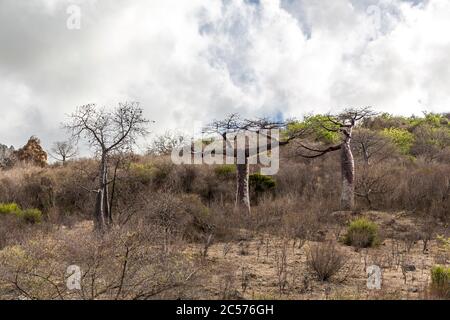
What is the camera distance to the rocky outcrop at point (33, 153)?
25469 millimetres

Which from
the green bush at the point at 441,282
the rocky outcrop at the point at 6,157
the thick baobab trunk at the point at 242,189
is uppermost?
the rocky outcrop at the point at 6,157

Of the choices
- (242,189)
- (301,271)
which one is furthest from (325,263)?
(242,189)

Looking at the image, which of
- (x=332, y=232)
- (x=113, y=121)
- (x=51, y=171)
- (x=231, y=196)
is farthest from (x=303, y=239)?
(x=51, y=171)

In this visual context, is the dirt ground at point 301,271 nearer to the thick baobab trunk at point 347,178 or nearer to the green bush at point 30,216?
the thick baobab trunk at point 347,178

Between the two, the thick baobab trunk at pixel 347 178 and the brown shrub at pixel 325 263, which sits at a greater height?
the thick baobab trunk at pixel 347 178

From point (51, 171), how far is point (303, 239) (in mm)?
13249

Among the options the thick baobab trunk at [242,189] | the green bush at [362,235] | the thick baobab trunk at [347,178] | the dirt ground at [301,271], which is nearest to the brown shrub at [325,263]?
the dirt ground at [301,271]

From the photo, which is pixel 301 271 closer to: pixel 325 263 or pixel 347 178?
pixel 325 263

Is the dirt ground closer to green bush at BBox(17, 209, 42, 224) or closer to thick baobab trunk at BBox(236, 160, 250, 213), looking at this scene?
thick baobab trunk at BBox(236, 160, 250, 213)

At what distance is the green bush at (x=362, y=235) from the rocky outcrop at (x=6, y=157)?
20.8m

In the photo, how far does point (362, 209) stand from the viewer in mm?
15125

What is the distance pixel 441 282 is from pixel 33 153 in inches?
973

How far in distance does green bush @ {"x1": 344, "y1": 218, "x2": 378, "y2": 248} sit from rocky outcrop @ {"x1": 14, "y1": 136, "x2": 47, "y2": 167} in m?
20.1
